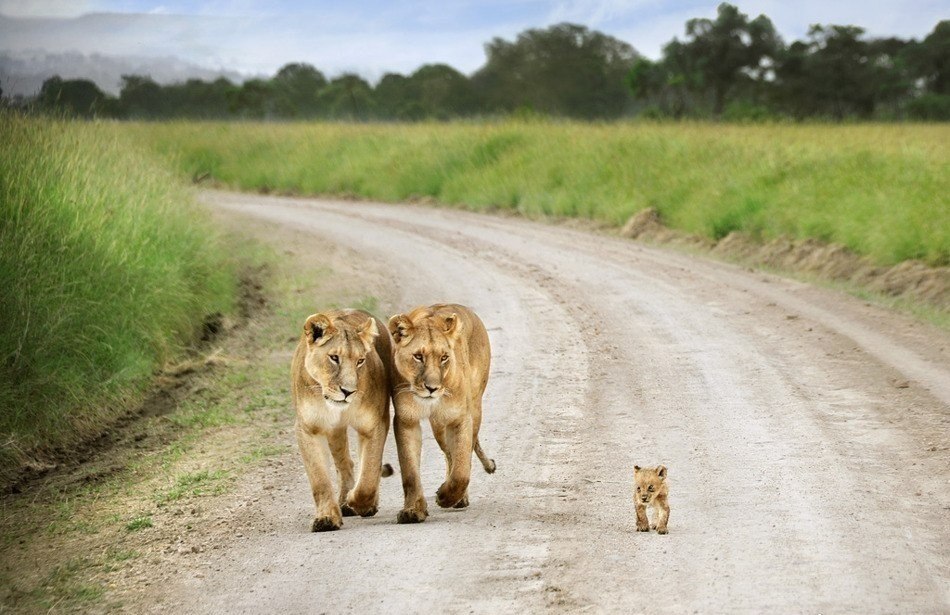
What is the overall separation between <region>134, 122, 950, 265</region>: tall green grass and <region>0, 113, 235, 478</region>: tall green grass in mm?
8252

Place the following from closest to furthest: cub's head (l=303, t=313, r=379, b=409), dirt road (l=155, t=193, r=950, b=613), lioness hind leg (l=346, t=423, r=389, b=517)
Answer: dirt road (l=155, t=193, r=950, b=613) → cub's head (l=303, t=313, r=379, b=409) → lioness hind leg (l=346, t=423, r=389, b=517)

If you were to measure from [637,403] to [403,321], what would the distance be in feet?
12.7

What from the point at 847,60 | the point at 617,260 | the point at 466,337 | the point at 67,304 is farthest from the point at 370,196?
the point at 847,60

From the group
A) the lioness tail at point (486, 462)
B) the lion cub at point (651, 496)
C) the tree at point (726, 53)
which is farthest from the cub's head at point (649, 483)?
the tree at point (726, 53)

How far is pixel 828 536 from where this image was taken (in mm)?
6578

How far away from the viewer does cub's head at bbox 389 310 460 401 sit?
21.1ft

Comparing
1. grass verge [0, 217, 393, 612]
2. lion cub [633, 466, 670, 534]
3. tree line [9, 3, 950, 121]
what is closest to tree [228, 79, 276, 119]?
tree line [9, 3, 950, 121]

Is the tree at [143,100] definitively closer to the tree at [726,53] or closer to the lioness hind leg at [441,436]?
the tree at [726,53]

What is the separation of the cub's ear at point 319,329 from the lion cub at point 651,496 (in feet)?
5.43

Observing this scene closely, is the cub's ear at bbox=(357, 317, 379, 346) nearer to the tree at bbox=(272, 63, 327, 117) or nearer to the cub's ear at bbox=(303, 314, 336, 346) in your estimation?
the cub's ear at bbox=(303, 314, 336, 346)

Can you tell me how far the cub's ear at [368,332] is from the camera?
6.54m

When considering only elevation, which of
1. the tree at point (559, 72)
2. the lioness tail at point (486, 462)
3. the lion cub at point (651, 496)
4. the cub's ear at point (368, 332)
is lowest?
the lioness tail at point (486, 462)

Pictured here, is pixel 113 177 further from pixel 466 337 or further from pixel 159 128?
pixel 159 128

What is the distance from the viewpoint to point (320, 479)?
22.0ft
